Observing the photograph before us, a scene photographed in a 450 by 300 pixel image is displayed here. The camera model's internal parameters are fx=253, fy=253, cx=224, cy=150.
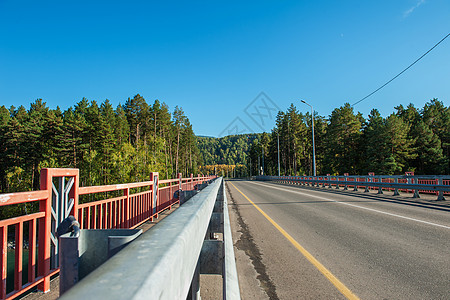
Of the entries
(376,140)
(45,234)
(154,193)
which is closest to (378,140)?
(376,140)

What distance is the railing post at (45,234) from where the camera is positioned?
3.19 m

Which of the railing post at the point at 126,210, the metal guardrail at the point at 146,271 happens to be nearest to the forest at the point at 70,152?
the railing post at the point at 126,210

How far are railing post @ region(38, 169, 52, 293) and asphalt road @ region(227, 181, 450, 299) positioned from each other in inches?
101

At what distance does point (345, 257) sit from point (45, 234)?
479 cm

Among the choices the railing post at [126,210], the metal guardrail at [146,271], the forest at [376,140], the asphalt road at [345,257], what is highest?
the forest at [376,140]

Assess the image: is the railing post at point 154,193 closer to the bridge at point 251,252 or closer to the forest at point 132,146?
the bridge at point 251,252

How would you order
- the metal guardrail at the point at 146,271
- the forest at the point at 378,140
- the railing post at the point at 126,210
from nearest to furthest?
the metal guardrail at the point at 146,271 < the railing post at the point at 126,210 < the forest at the point at 378,140

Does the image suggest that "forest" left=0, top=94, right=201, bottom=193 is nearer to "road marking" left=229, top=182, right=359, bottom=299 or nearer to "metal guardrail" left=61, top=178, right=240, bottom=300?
"road marking" left=229, top=182, right=359, bottom=299

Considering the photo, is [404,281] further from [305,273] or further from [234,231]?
[234,231]

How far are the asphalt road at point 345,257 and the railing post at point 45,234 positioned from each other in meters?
2.55

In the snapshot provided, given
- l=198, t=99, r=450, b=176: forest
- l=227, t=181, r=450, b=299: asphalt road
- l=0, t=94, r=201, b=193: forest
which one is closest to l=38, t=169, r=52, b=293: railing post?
l=227, t=181, r=450, b=299: asphalt road

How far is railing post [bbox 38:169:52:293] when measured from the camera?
319 cm

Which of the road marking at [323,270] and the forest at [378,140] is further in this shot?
the forest at [378,140]

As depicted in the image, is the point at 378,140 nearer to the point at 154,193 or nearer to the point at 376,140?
the point at 376,140
